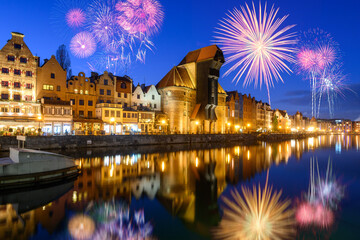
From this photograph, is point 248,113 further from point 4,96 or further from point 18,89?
point 4,96

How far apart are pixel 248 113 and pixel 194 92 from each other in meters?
46.5

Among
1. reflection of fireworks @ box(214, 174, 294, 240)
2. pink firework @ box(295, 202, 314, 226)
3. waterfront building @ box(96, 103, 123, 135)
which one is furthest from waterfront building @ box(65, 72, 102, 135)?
pink firework @ box(295, 202, 314, 226)

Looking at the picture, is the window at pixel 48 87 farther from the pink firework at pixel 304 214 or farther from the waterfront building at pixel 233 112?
the waterfront building at pixel 233 112

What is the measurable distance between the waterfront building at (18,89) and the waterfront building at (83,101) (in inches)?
296

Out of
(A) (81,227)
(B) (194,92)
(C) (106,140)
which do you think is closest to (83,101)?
(C) (106,140)

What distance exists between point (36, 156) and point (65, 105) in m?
35.4

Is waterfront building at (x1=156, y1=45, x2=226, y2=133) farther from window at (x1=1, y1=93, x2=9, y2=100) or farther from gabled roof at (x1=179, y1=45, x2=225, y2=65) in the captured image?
window at (x1=1, y1=93, x2=9, y2=100)

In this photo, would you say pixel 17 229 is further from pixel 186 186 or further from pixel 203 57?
pixel 203 57

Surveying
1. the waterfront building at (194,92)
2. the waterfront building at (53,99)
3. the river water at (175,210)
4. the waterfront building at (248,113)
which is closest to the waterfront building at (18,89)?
the waterfront building at (53,99)

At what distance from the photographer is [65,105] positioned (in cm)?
4941

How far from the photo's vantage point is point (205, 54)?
73.6 meters

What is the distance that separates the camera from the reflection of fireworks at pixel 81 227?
400 inches

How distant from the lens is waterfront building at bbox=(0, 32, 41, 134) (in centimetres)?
4394

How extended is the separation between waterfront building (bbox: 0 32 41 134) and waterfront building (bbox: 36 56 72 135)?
125cm
